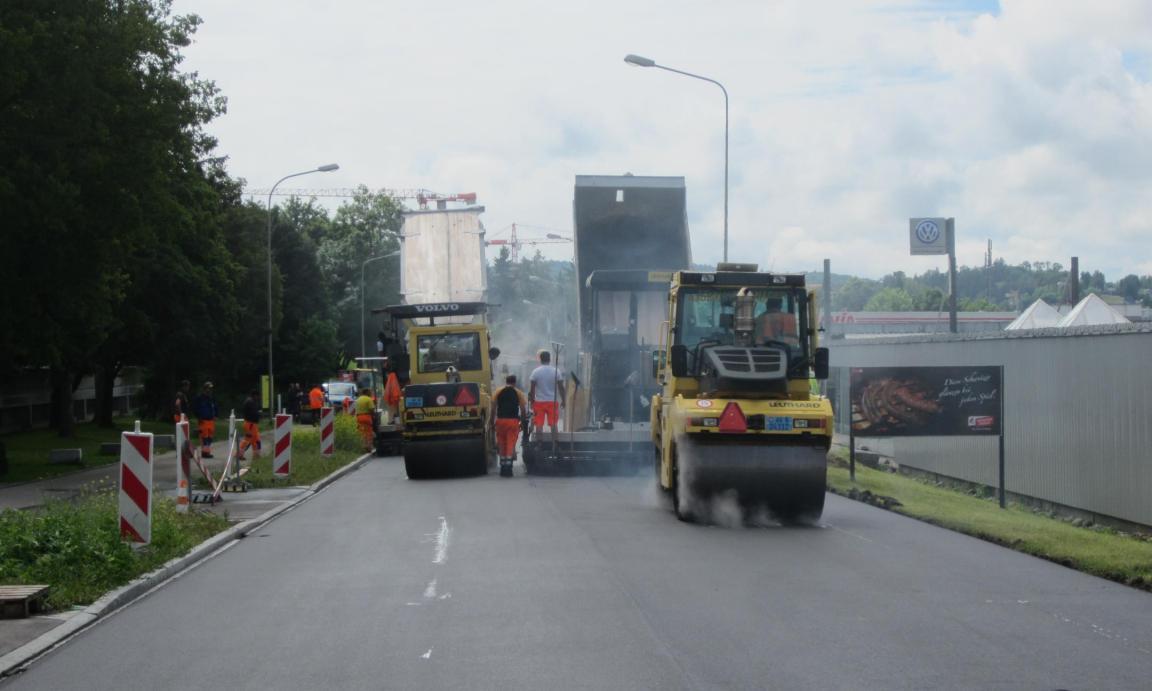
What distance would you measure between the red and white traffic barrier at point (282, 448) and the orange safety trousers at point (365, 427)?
8969 millimetres

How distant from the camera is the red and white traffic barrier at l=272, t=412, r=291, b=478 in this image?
23391mm

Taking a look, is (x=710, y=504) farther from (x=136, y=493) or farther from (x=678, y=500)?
(x=136, y=493)

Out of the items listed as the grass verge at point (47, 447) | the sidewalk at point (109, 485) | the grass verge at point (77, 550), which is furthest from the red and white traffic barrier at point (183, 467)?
the grass verge at point (47, 447)

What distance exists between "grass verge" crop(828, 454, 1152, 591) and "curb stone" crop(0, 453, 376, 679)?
854cm

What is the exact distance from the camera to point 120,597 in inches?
427

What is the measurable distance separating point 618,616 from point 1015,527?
26.1 ft

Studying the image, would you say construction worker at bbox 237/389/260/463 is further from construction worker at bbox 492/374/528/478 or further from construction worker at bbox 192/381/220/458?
construction worker at bbox 492/374/528/478

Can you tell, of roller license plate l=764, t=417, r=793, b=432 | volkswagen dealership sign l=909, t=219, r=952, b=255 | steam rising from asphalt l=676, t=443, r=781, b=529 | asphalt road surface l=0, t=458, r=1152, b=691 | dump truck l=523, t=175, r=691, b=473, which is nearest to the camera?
asphalt road surface l=0, t=458, r=1152, b=691

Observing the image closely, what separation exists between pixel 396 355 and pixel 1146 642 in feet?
67.3

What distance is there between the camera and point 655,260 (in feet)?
82.1

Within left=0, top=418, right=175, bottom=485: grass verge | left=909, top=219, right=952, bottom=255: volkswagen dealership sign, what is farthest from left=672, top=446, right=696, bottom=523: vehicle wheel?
left=909, top=219, right=952, bottom=255: volkswagen dealership sign

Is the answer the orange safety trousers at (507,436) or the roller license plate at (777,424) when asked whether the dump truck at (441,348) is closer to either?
the orange safety trousers at (507,436)

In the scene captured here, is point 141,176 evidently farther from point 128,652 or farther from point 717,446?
point 128,652

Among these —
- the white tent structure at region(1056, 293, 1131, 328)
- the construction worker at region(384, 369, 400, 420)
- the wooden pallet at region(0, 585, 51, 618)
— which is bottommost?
the wooden pallet at region(0, 585, 51, 618)
